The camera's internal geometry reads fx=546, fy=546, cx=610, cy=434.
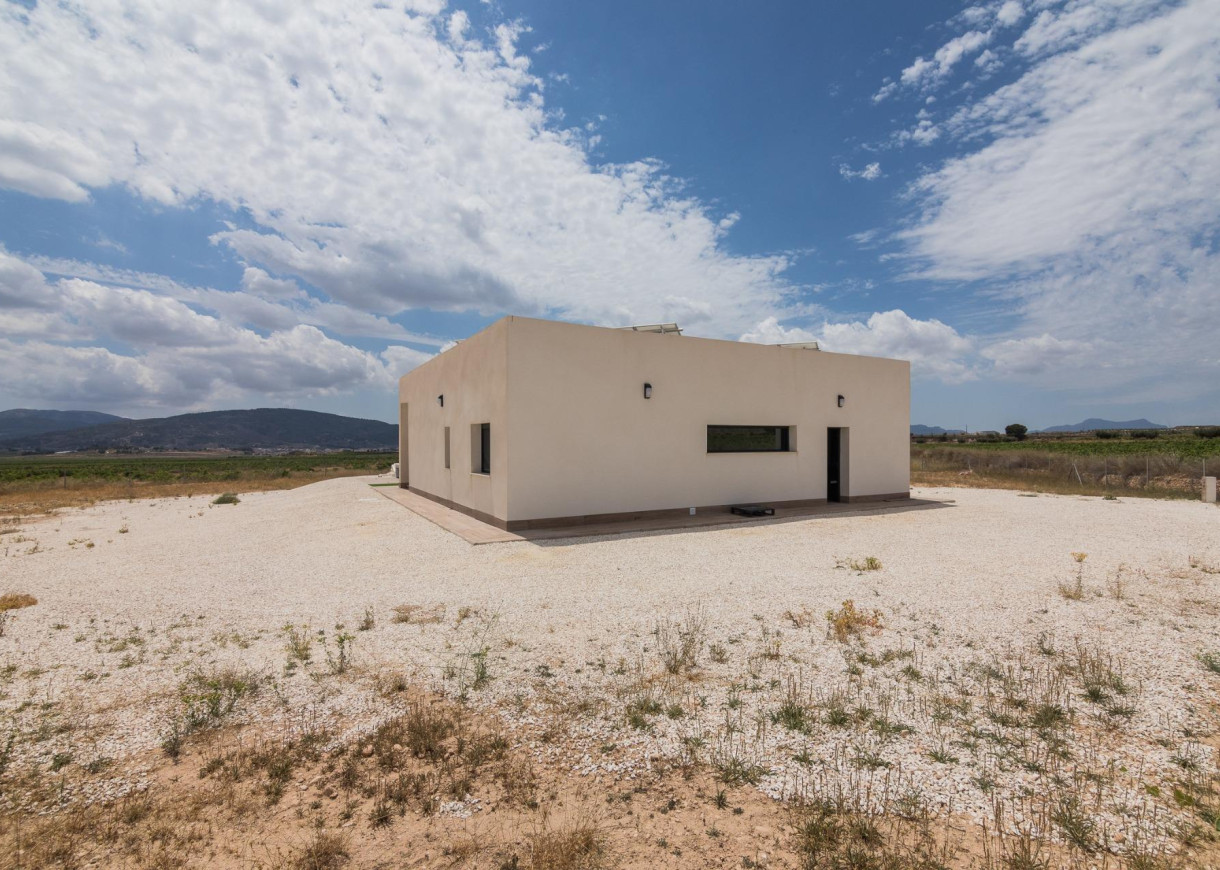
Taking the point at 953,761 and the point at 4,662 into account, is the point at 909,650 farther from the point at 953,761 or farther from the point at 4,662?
the point at 4,662

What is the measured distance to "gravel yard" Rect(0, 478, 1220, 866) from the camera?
9.55ft

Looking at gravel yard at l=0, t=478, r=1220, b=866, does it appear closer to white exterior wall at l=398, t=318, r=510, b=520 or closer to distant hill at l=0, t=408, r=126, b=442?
white exterior wall at l=398, t=318, r=510, b=520

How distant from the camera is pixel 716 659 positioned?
14.4ft

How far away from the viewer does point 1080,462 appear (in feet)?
69.1

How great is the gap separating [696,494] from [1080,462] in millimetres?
18804

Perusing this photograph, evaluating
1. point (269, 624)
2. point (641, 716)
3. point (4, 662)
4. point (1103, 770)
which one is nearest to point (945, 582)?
point (1103, 770)

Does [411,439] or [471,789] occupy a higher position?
[411,439]

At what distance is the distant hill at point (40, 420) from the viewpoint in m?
160

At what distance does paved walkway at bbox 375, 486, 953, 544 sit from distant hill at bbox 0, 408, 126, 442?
638 ft

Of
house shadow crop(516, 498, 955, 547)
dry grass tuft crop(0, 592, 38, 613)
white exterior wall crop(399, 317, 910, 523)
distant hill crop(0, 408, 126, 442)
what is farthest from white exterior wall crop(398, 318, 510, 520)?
distant hill crop(0, 408, 126, 442)

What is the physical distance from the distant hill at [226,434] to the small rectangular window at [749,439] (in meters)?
97.5

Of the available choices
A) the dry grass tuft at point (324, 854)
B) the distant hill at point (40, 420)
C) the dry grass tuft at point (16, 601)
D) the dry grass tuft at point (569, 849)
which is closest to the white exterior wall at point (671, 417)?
the dry grass tuft at point (16, 601)

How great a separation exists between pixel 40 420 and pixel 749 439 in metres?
246

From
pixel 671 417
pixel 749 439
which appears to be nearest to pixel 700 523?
pixel 671 417
